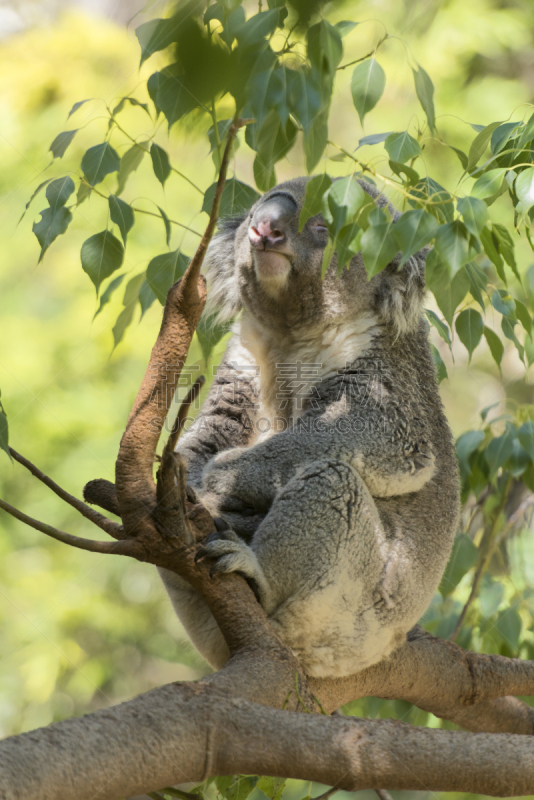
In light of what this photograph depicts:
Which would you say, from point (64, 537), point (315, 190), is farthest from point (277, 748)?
point (315, 190)

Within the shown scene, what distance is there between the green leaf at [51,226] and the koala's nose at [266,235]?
28.3 inches

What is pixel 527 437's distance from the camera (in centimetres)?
294

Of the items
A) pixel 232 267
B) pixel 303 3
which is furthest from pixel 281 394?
pixel 303 3

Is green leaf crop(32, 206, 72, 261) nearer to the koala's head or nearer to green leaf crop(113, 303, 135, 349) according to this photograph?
green leaf crop(113, 303, 135, 349)

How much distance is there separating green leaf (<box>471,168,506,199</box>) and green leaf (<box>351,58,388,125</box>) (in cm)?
33

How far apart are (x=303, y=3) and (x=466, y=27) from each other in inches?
249

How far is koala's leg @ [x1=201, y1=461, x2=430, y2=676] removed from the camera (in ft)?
6.82

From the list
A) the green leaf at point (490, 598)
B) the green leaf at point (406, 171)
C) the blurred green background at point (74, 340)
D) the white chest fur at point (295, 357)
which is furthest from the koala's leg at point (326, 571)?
the blurred green background at point (74, 340)

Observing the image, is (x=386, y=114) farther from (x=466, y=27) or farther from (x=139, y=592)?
(x=139, y=592)

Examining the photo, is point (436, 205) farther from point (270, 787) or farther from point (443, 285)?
point (270, 787)

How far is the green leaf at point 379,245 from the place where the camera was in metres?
1.67

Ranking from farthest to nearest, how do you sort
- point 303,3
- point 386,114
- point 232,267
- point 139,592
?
1. point 386,114
2. point 139,592
3. point 232,267
4. point 303,3

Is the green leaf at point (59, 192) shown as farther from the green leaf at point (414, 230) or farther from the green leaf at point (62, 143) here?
the green leaf at point (414, 230)

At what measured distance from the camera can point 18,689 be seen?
5641mm
